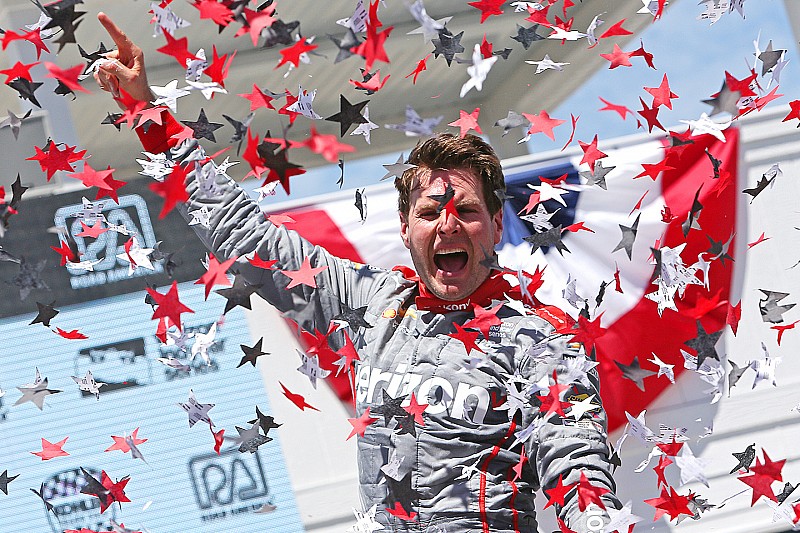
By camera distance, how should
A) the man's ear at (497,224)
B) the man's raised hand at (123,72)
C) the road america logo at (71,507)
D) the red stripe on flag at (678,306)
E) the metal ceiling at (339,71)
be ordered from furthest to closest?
the metal ceiling at (339,71), the red stripe on flag at (678,306), the road america logo at (71,507), the man's ear at (497,224), the man's raised hand at (123,72)

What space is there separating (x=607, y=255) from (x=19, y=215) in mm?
2268

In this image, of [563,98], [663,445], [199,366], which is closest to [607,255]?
[663,445]

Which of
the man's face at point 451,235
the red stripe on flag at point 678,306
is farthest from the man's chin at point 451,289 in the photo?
the red stripe on flag at point 678,306

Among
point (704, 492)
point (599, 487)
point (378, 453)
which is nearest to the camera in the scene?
point (599, 487)

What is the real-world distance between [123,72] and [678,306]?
7.99ft

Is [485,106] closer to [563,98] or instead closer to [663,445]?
[563,98]

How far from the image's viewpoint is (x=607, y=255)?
380 cm

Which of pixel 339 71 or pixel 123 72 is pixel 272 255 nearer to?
pixel 123 72

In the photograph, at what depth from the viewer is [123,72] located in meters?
2.34

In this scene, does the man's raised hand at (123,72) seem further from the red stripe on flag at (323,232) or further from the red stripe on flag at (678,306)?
the red stripe on flag at (678,306)

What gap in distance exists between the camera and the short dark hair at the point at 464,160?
2.50 meters

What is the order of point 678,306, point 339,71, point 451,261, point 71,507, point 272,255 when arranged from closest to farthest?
point 451,261
point 272,255
point 71,507
point 678,306
point 339,71

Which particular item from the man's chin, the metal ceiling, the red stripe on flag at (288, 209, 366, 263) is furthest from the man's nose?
the metal ceiling

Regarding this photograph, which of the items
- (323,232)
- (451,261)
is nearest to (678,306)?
(323,232)
